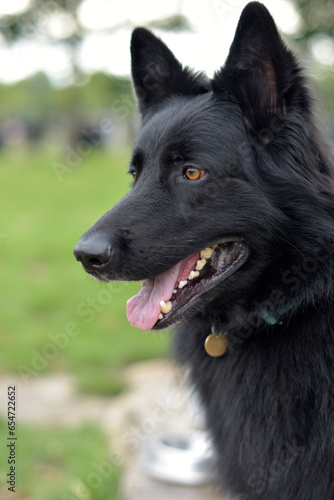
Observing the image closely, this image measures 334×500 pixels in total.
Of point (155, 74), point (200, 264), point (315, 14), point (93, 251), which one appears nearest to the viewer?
point (93, 251)

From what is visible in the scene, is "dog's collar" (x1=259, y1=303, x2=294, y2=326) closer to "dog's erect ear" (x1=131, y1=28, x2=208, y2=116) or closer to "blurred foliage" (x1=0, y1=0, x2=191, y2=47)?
"dog's erect ear" (x1=131, y1=28, x2=208, y2=116)

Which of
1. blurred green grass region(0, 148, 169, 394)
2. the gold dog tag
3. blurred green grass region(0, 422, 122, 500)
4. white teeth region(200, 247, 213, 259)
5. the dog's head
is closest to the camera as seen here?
the dog's head

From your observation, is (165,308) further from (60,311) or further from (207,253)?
(60,311)

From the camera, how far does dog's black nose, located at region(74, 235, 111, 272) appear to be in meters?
2.05

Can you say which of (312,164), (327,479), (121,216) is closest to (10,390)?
(121,216)

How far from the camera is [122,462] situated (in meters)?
3.33

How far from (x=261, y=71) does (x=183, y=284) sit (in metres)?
1.04

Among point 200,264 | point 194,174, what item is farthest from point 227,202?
point 200,264

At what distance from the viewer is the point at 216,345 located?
2.37 meters

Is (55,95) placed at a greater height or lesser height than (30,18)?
greater


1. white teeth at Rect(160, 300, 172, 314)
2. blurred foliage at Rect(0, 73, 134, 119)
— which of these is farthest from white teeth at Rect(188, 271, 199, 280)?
blurred foliage at Rect(0, 73, 134, 119)

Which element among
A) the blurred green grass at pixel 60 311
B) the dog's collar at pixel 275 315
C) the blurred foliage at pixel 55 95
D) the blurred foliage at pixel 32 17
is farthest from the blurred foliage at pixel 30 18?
the dog's collar at pixel 275 315

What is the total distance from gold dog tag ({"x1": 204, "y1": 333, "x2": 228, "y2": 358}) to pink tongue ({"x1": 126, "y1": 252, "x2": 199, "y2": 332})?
13.8 inches

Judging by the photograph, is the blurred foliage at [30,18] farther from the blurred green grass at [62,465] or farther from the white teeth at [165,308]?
the white teeth at [165,308]
